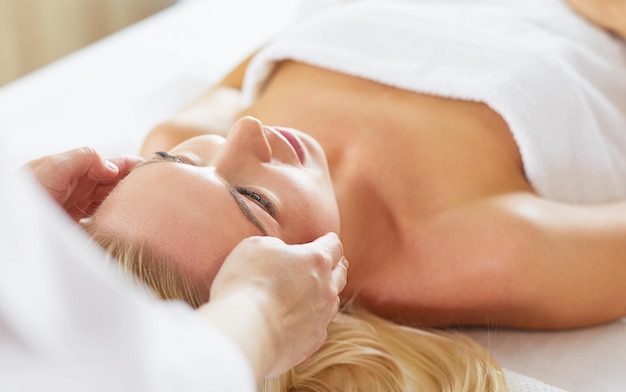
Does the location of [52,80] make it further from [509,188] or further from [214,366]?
[214,366]

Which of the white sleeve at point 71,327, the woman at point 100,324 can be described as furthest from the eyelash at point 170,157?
the white sleeve at point 71,327

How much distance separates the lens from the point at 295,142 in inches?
44.7

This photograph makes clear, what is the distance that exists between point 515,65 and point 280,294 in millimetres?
783

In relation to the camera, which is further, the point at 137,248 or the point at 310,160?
the point at 310,160

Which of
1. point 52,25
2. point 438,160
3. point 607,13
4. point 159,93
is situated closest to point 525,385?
point 438,160

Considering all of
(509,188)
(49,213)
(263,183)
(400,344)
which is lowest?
(400,344)

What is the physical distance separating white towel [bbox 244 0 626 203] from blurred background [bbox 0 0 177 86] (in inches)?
47.5

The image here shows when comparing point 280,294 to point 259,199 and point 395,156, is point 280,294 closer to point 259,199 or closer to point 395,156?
point 259,199

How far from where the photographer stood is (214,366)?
574 mm

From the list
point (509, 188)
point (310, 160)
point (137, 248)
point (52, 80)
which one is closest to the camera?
point (137, 248)

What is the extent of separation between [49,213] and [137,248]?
0.36 metres

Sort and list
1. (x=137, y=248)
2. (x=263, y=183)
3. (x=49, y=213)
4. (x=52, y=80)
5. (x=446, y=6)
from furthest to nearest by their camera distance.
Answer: (x=52, y=80) → (x=446, y=6) → (x=263, y=183) → (x=137, y=248) → (x=49, y=213)

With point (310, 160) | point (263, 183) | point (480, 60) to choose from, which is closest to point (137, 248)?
point (263, 183)

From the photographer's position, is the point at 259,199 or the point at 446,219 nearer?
the point at 259,199
